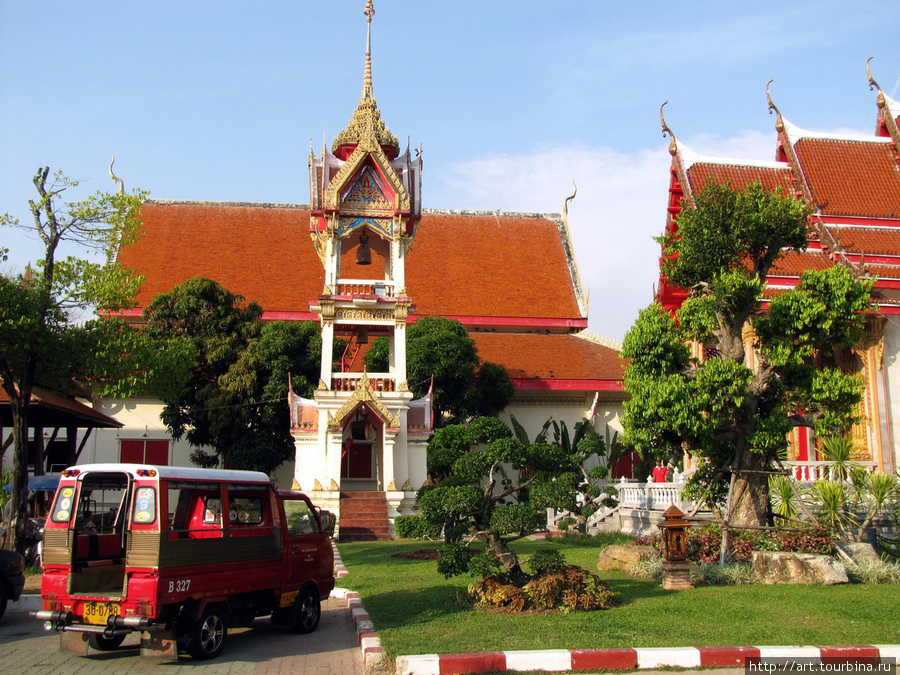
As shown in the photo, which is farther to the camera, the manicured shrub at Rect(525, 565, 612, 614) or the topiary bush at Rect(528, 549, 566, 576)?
the topiary bush at Rect(528, 549, 566, 576)

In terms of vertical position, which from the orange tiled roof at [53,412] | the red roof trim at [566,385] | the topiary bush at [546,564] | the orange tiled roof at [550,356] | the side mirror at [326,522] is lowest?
the topiary bush at [546,564]

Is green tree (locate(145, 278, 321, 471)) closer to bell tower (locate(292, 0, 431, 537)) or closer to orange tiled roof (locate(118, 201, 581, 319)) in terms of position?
bell tower (locate(292, 0, 431, 537))

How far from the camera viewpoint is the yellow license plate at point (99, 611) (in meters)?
6.12

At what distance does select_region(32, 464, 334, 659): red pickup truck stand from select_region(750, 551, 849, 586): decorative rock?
15.9 feet

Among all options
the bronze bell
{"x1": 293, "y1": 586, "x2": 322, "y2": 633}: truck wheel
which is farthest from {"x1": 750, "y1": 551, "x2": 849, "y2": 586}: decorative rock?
the bronze bell

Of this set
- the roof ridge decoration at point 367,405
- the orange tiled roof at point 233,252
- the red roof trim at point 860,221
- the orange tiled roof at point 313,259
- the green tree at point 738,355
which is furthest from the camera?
the orange tiled roof at point 313,259

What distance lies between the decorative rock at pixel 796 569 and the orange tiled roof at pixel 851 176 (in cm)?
944

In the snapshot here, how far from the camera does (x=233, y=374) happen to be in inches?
808

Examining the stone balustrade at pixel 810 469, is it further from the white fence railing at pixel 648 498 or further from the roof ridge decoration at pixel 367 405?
the roof ridge decoration at pixel 367 405

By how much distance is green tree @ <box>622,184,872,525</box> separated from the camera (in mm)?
10102

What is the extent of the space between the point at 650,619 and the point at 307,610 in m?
2.93

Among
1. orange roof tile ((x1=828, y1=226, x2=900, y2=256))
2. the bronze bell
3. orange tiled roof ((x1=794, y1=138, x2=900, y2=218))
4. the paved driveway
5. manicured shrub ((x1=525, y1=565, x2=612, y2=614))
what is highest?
orange tiled roof ((x1=794, y1=138, x2=900, y2=218))

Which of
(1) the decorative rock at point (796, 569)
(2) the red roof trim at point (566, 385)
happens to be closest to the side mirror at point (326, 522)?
(1) the decorative rock at point (796, 569)

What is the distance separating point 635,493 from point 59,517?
11389 millimetres
